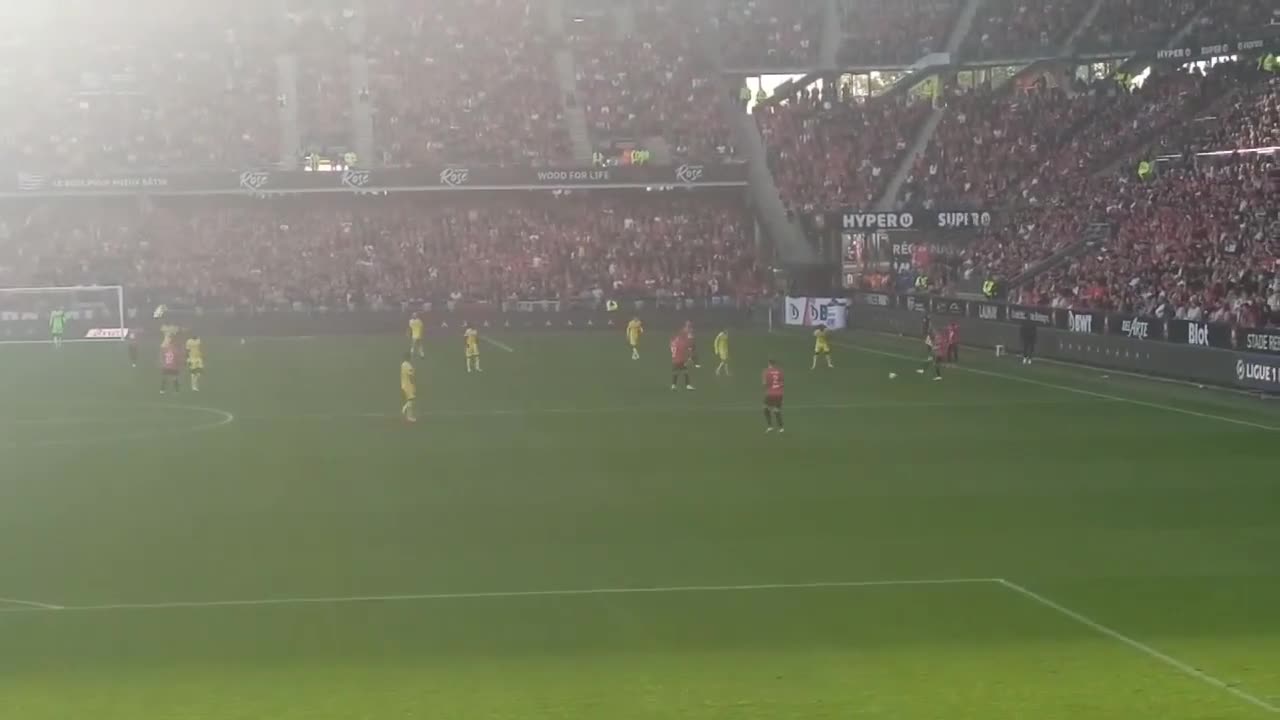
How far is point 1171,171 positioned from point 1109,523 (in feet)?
132

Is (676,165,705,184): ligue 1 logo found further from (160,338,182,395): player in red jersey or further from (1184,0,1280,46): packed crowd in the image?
(160,338,182,395): player in red jersey

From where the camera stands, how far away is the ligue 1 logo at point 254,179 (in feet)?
237

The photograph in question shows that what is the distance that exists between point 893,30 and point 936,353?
129 feet

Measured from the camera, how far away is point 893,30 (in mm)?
78812

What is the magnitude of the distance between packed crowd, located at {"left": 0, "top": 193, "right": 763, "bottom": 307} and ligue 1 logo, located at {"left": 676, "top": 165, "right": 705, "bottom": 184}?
6.97 feet

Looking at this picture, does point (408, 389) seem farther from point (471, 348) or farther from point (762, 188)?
point (762, 188)

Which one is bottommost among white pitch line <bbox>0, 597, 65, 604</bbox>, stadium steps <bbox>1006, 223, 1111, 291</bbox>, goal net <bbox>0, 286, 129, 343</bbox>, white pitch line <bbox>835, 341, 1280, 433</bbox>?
white pitch line <bbox>0, 597, 65, 604</bbox>

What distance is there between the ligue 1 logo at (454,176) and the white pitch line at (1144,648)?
190 feet

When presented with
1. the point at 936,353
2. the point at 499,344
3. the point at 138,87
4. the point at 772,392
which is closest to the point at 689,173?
the point at 499,344

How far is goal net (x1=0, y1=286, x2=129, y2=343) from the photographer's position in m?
65.6

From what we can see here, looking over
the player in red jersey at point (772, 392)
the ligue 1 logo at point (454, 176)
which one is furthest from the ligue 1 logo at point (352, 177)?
the player in red jersey at point (772, 392)

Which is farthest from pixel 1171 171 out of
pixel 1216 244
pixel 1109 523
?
pixel 1109 523

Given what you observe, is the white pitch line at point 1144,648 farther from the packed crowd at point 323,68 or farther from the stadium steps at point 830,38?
the stadium steps at point 830,38

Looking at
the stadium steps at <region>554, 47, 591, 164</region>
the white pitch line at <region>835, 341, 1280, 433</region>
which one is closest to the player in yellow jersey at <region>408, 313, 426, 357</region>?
the white pitch line at <region>835, 341, 1280, 433</region>
